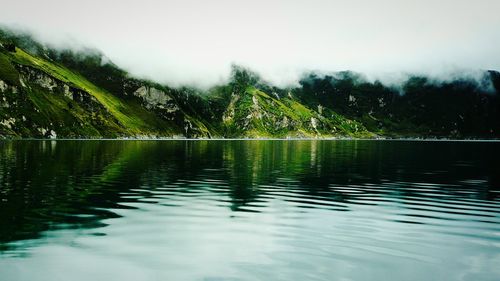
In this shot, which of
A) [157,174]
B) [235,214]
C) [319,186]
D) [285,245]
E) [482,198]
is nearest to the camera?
[285,245]

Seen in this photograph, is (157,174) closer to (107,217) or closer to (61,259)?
(107,217)

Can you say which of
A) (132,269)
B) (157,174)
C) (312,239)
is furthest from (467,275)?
(157,174)

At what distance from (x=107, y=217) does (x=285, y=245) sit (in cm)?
1426

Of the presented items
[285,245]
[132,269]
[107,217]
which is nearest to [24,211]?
[107,217]

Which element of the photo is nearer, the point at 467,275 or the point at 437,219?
the point at 467,275

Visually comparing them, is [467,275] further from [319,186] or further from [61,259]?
[319,186]

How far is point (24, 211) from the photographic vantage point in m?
35.0

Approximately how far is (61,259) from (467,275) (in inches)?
715

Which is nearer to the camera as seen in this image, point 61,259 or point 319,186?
point 61,259

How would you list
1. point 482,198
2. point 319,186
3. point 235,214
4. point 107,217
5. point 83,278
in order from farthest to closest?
point 319,186 → point 482,198 → point 235,214 → point 107,217 → point 83,278

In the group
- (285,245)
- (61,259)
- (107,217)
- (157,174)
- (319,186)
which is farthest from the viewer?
(157,174)

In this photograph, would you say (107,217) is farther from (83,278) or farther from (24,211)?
(83,278)

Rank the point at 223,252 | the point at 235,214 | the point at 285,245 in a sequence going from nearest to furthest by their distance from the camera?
the point at 223,252 < the point at 285,245 < the point at 235,214

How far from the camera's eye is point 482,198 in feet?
156
